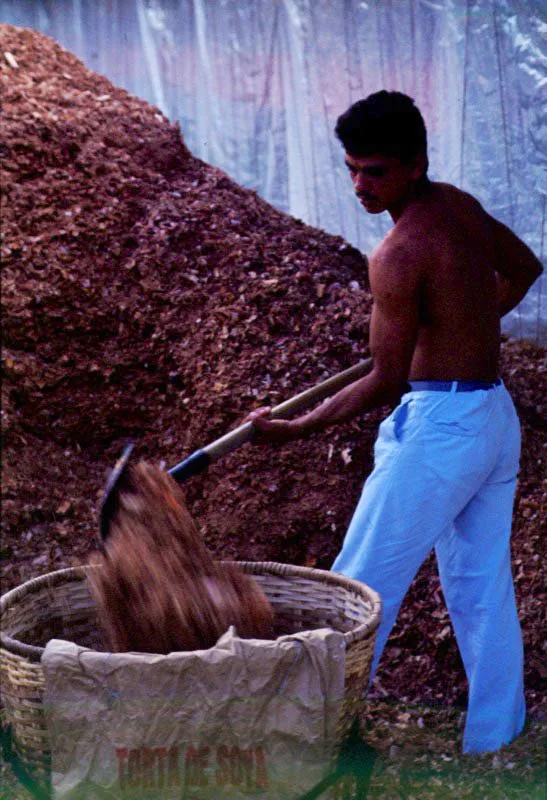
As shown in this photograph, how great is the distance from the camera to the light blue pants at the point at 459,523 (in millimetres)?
2617

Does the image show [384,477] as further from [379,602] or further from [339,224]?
Result: [339,224]

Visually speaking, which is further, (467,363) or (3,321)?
(3,321)

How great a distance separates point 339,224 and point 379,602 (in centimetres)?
335

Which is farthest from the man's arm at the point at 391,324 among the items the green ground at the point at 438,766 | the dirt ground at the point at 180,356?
the dirt ground at the point at 180,356

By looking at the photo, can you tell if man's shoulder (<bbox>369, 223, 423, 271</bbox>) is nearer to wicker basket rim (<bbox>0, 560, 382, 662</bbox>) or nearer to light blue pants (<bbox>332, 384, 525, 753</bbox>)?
light blue pants (<bbox>332, 384, 525, 753</bbox>)

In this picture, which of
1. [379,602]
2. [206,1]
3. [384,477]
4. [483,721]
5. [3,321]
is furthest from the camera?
[206,1]

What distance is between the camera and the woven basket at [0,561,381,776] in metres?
2.11

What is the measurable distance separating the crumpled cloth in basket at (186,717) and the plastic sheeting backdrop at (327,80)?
10.3 ft

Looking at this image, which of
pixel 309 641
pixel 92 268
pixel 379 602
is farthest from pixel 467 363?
pixel 92 268

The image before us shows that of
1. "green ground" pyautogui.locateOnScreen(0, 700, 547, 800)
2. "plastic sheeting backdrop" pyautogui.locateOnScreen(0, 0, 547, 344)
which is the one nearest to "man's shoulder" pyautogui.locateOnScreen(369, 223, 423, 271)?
"green ground" pyautogui.locateOnScreen(0, 700, 547, 800)

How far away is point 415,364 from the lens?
270cm

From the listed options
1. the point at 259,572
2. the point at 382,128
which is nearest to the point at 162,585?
the point at 259,572

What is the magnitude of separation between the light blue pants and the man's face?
1.66 feet

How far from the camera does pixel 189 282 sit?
4574 mm
